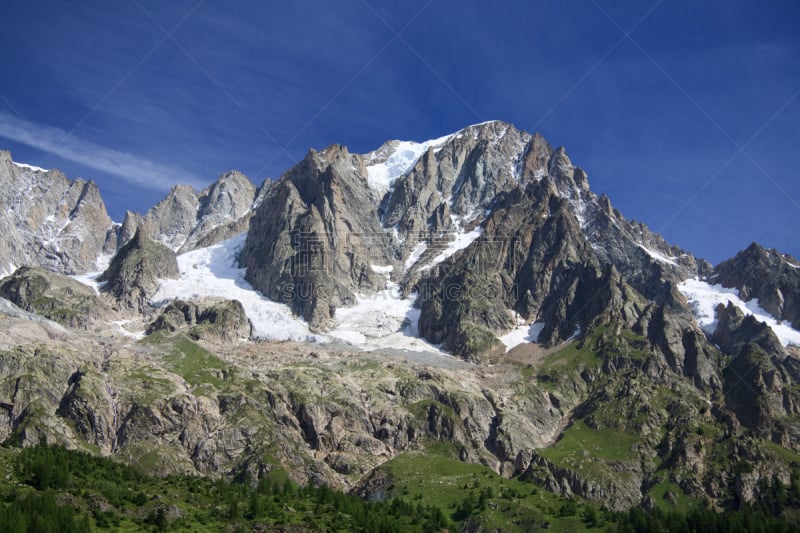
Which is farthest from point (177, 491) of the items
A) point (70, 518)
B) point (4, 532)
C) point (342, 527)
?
point (4, 532)

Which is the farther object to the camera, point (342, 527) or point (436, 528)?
point (436, 528)

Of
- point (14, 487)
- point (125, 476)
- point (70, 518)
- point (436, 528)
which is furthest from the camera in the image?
point (436, 528)

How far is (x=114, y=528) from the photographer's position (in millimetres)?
125625

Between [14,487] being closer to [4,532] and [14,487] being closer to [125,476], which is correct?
[4,532]

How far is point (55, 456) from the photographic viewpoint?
6353 inches

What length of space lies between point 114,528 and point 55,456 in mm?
44245

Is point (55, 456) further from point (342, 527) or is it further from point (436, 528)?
point (436, 528)

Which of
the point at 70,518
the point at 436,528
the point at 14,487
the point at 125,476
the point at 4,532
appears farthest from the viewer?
the point at 436,528

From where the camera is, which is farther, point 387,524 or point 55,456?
point 387,524

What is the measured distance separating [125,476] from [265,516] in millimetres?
36966

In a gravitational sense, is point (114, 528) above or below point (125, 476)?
below

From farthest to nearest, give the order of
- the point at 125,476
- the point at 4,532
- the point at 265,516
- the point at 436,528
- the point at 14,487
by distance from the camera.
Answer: the point at 436,528
the point at 125,476
the point at 265,516
the point at 14,487
the point at 4,532

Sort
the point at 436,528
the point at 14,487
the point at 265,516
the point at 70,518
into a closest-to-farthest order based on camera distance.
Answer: the point at 70,518 → the point at 14,487 → the point at 265,516 → the point at 436,528

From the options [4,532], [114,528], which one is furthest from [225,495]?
[4,532]
